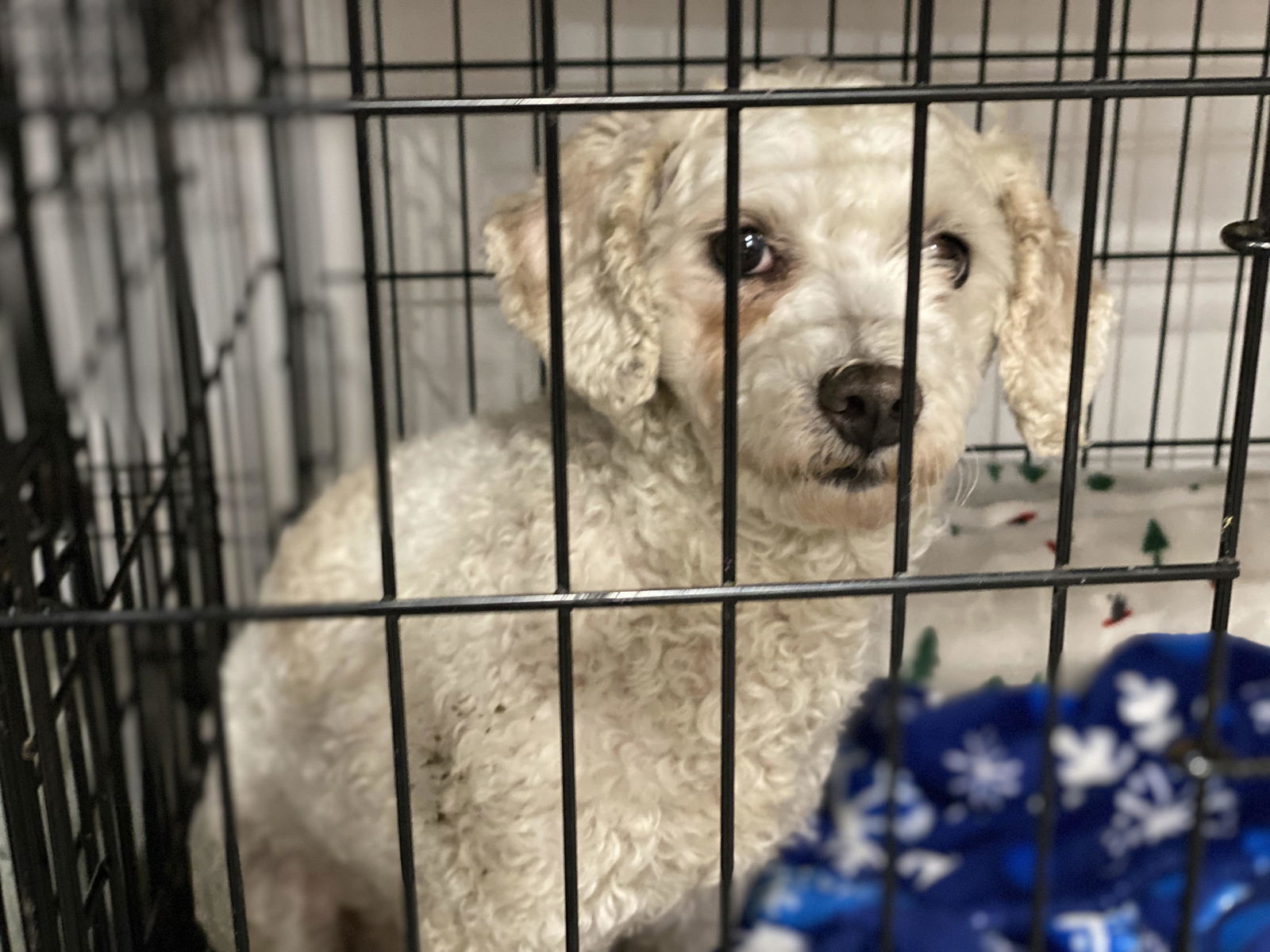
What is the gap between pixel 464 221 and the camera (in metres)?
1.56

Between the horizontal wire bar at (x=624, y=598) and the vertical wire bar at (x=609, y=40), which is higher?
the vertical wire bar at (x=609, y=40)

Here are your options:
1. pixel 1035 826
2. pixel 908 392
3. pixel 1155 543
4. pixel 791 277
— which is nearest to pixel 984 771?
pixel 1035 826

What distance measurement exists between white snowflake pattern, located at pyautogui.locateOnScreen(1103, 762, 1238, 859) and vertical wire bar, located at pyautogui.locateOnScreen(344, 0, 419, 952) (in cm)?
81

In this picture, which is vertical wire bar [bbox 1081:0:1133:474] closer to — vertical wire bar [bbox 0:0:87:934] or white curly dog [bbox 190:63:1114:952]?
white curly dog [bbox 190:63:1114:952]

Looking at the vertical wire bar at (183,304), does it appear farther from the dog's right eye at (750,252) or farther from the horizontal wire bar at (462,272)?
the horizontal wire bar at (462,272)

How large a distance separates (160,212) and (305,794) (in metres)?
0.65

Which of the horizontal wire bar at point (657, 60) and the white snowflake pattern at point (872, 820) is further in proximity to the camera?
the horizontal wire bar at point (657, 60)

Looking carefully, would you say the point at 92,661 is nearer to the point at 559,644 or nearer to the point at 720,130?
the point at 559,644

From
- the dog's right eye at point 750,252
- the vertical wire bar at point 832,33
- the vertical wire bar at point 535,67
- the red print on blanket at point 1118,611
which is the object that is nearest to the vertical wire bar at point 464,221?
the vertical wire bar at point 535,67

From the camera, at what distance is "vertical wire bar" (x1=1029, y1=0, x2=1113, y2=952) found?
23.6 inches

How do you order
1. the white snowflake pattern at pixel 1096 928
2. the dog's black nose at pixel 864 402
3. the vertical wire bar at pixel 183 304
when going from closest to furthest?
the vertical wire bar at pixel 183 304, the dog's black nose at pixel 864 402, the white snowflake pattern at pixel 1096 928

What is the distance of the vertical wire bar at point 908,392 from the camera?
0.59 m

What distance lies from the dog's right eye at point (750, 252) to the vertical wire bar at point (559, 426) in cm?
23

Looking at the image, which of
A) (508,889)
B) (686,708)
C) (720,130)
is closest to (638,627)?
(686,708)
